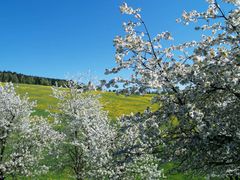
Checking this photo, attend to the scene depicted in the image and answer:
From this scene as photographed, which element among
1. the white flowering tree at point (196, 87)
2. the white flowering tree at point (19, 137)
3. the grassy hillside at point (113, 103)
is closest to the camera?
the white flowering tree at point (196, 87)

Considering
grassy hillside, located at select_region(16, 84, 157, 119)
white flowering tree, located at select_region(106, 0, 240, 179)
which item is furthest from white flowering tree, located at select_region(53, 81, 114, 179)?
grassy hillside, located at select_region(16, 84, 157, 119)

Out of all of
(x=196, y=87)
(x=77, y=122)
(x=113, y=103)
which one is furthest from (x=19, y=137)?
(x=113, y=103)

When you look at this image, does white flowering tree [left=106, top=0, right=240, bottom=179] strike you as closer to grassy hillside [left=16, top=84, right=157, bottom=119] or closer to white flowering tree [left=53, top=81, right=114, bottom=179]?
white flowering tree [left=53, top=81, right=114, bottom=179]

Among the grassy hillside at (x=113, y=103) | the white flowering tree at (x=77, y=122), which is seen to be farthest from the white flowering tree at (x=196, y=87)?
the grassy hillside at (x=113, y=103)

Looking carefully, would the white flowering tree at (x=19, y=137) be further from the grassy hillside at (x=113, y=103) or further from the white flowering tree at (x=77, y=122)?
the grassy hillside at (x=113, y=103)

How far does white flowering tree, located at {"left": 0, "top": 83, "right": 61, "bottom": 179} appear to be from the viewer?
25297mm

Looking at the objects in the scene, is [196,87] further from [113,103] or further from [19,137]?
[113,103]

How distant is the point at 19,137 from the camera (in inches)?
Answer: 1049

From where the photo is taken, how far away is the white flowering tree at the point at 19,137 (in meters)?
→ 25.3

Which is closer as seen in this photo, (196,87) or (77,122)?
(196,87)

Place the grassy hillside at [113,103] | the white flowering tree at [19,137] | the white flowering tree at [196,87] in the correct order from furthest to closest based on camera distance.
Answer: the grassy hillside at [113,103]
the white flowering tree at [19,137]
the white flowering tree at [196,87]

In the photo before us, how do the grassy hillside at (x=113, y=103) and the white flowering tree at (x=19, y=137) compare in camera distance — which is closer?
the white flowering tree at (x=19, y=137)

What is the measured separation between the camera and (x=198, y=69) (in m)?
9.44

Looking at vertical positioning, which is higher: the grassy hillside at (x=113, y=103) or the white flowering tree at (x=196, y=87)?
the grassy hillside at (x=113, y=103)
